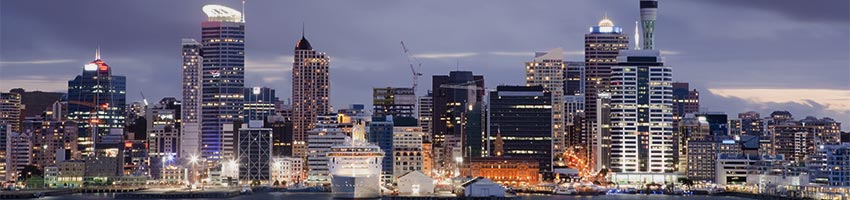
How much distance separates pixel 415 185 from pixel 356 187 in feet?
27.2

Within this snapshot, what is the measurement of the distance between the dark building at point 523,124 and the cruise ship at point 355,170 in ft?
118

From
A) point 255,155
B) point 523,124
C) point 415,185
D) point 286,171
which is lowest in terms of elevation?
point 415,185

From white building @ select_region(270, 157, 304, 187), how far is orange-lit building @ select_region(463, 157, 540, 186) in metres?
19.8

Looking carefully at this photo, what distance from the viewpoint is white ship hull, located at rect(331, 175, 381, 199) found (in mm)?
111500

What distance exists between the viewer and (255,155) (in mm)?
155500

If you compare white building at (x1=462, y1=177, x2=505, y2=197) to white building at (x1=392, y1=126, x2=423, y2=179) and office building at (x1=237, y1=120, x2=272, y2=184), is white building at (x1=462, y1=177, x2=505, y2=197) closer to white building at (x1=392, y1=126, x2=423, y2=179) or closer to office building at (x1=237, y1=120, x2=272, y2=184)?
white building at (x1=392, y1=126, x2=423, y2=179)

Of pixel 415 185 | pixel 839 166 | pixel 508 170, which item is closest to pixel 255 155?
pixel 508 170

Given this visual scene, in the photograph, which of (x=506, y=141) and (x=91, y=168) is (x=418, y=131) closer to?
(x=506, y=141)

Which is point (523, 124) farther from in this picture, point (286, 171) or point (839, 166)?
point (839, 166)

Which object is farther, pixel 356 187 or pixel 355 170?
pixel 355 170

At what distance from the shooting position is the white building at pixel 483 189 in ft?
372

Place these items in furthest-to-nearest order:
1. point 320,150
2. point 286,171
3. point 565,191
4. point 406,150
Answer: point 286,171
point 320,150
point 406,150
point 565,191

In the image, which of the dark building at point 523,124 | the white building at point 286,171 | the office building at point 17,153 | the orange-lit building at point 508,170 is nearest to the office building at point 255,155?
the white building at point 286,171

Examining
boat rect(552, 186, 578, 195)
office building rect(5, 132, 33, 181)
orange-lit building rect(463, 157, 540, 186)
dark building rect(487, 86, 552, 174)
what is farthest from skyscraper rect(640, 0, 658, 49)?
office building rect(5, 132, 33, 181)
